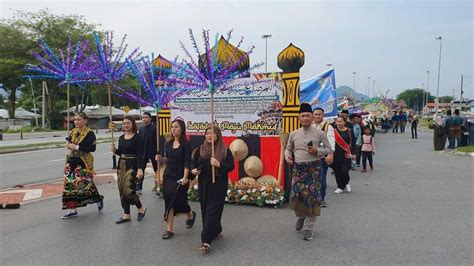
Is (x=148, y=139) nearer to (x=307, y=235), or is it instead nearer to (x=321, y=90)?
(x=307, y=235)

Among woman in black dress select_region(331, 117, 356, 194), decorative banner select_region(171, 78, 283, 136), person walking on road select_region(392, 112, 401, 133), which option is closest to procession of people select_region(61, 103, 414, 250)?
decorative banner select_region(171, 78, 283, 136)

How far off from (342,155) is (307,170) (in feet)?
9.79

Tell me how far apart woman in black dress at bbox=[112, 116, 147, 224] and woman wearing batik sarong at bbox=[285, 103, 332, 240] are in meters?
2.33

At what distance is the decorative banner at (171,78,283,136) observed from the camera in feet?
23.2

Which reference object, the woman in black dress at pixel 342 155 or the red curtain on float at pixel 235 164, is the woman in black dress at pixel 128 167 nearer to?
the red curtain on float at pixel 235 164

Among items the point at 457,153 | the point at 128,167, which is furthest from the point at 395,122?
the point at 128,167

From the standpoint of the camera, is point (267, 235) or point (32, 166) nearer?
point (267, 235)

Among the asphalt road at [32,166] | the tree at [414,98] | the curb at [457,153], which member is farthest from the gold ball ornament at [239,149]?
the tree at [414,98]

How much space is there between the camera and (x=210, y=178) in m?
4.94

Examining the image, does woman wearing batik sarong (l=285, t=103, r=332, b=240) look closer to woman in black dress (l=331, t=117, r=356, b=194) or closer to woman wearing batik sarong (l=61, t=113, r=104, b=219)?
woman in black dress (l=331, t=117, r=356, b=194)

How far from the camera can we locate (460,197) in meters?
7.57

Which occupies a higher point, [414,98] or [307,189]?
[414,98]

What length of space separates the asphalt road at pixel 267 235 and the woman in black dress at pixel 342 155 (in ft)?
1.07

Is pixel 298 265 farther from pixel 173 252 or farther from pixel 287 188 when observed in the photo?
pixel 287 188
